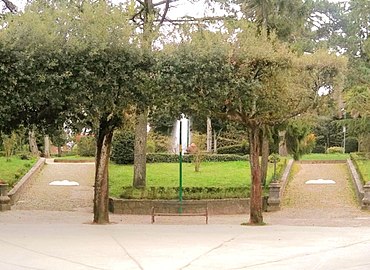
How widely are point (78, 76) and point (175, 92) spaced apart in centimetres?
261

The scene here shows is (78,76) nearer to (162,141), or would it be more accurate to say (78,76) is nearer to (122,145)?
(122,145)

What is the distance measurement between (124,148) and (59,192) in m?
9.30

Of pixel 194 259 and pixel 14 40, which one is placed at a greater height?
pixel 14 40

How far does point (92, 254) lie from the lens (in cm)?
1171

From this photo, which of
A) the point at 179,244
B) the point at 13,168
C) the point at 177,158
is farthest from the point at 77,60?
the point at 177,158

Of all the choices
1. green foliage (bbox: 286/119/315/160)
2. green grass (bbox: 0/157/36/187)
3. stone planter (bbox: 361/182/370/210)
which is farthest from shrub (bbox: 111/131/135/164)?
stone planter (bbox: 361/182/370/210)

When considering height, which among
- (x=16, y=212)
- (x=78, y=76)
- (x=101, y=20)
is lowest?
(x=16, y=212)

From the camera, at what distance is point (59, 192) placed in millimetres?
28328

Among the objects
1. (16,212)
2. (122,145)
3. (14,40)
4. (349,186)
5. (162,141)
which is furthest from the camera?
(162,141)

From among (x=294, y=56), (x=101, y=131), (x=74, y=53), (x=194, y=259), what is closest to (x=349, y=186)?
(x=294, y=56)

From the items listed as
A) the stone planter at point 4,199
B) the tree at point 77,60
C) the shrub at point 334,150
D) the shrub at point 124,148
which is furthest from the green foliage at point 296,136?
the shrub at point 334,150

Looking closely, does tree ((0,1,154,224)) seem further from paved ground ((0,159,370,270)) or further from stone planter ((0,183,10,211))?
stone planter ((0,183,10,211))

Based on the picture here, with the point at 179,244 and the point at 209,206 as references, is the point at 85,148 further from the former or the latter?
the point at 179,244

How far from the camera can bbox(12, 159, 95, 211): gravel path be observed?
977 inches
